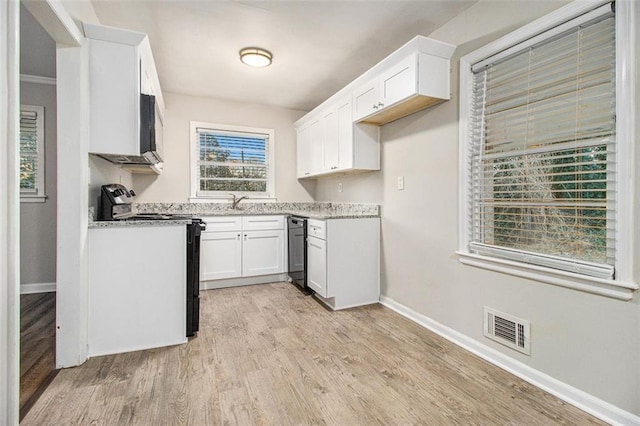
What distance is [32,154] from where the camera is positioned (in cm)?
360

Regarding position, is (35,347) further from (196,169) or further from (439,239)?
(439,239)

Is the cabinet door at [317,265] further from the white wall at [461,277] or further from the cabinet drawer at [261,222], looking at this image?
the cabinet drawer at [261,222]

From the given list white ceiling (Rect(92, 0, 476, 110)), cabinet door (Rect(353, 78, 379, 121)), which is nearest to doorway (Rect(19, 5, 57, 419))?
white ceiling (Rect(92, 0, 476, 110))

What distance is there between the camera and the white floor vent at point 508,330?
193 cm

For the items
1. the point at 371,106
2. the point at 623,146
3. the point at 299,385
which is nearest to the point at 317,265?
the point at 299,385

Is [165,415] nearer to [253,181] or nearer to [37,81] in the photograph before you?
[253,181]

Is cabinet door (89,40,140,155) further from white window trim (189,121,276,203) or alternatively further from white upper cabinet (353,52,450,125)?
white window trim (189,121,276,203)

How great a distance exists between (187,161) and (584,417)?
438 cm

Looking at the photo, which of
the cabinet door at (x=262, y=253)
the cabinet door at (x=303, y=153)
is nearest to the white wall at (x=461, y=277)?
the cabinet door at (x=303, y=153)

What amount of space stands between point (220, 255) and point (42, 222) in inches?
78.8

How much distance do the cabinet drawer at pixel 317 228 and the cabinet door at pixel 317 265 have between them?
0.04 m

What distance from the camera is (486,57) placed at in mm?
2189

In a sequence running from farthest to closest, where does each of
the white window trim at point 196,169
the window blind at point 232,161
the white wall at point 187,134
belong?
1. the window blind at point 232,161
2. the white window trim at point 196,169
3. the white wall at point 187,134

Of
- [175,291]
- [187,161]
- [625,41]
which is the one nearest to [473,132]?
[625,41]
